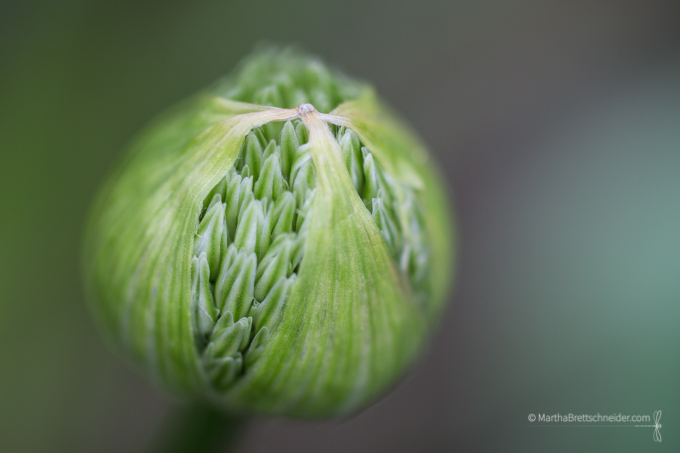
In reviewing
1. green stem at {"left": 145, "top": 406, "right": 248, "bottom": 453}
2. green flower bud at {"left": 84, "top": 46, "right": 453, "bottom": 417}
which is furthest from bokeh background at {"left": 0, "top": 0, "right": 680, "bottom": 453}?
green flower bud at {"left": 84, "top": 46, "right": 453, "bottom": 417}

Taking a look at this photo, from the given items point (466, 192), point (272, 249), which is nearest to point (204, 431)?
point (272, 249)

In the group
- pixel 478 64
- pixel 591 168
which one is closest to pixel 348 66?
pixel 478 64

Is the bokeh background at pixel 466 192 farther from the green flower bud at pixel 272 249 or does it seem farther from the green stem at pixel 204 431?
the green flower bud at pixel 272 249

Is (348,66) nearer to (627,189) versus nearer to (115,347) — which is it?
(627,189)

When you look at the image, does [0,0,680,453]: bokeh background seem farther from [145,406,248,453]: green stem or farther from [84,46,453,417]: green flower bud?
[84,46,453,417]: green flower bud

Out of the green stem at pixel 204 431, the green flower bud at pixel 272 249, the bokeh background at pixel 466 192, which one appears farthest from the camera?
the bokeh background at pixel 466 192

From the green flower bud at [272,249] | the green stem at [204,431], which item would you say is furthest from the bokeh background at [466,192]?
the green flower bud at [272,249]

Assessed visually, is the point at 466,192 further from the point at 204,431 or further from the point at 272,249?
the point at 272,249
